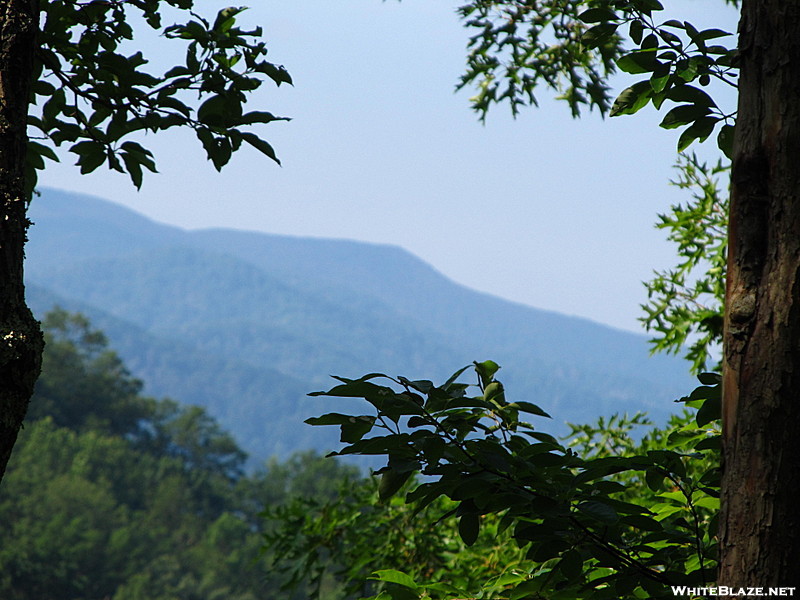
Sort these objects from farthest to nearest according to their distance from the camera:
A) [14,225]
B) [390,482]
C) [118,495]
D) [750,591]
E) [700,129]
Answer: [118,495], [700,129], [14,225], [390,482], [750,591]

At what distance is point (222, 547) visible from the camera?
194ft

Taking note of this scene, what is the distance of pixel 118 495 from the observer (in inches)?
2365

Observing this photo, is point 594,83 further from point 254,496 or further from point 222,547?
point 254,496

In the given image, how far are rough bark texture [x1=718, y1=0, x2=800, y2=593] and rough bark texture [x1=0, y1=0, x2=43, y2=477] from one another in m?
1.39

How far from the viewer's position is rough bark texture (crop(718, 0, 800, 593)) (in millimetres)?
1376

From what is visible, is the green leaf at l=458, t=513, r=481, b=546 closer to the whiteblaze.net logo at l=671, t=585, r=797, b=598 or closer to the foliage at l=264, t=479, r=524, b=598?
the whiteblaze.net logo at l=671, t=585, r=797, b=598

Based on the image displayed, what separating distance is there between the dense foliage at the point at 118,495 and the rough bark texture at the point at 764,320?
40084 mm

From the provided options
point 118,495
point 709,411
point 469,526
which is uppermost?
point 709,411

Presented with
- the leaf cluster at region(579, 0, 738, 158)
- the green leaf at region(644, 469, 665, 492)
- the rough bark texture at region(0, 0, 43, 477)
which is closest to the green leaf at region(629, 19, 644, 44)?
the leaf cluster at region(579, 0, 738, 158)

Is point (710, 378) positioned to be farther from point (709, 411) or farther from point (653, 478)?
point (653, 478)

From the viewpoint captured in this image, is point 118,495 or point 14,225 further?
point 118,495

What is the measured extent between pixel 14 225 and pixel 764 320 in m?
1.55

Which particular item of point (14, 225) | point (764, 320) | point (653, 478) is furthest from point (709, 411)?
point (14, 225)

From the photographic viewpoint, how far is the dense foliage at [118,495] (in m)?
48.7
